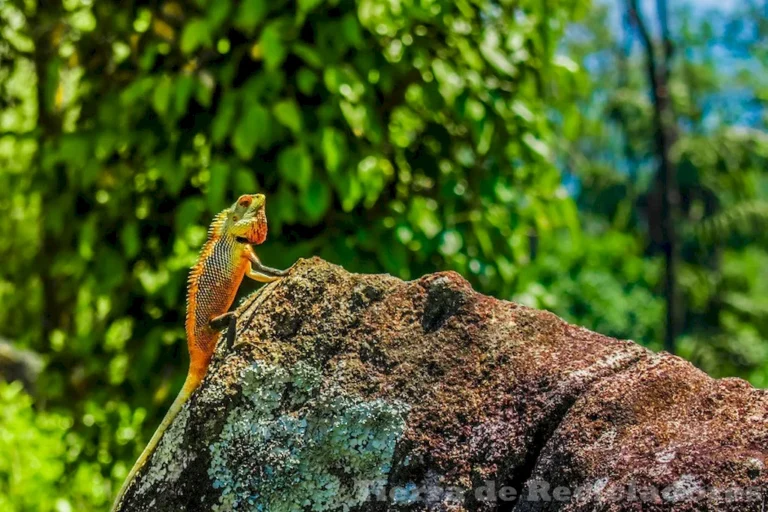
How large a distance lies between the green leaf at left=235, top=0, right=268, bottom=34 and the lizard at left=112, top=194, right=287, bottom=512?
1469 millimetres

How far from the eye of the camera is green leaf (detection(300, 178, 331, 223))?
162 inches

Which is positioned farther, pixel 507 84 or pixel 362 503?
pixel 507 84

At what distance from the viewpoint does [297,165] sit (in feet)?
13.4

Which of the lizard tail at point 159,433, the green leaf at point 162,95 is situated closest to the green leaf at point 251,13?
the green leaf at point 162,95

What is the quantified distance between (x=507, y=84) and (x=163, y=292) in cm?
181

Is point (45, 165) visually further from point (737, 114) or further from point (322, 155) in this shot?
point (737, 114)

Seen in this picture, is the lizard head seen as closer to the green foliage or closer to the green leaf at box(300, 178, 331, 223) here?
the green leaf at box(300, 178, 331, 223)

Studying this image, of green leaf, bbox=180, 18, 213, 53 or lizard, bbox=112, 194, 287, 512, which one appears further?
green leaf, bbox=180, 18, 213, 53

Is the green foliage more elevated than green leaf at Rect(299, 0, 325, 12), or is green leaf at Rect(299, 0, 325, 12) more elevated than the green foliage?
green leaf at Rect(299, 0, 325, 12)

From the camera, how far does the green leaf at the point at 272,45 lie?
4.01 metres

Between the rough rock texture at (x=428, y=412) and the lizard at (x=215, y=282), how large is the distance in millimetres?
63

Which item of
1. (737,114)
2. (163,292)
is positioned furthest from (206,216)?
(737,114)

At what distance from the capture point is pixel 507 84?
188 inches

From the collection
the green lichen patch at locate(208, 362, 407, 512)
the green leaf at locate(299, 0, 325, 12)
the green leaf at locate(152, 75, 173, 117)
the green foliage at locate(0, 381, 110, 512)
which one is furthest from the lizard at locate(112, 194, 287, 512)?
the green foliage at locate(0, 381, 110, 512)
